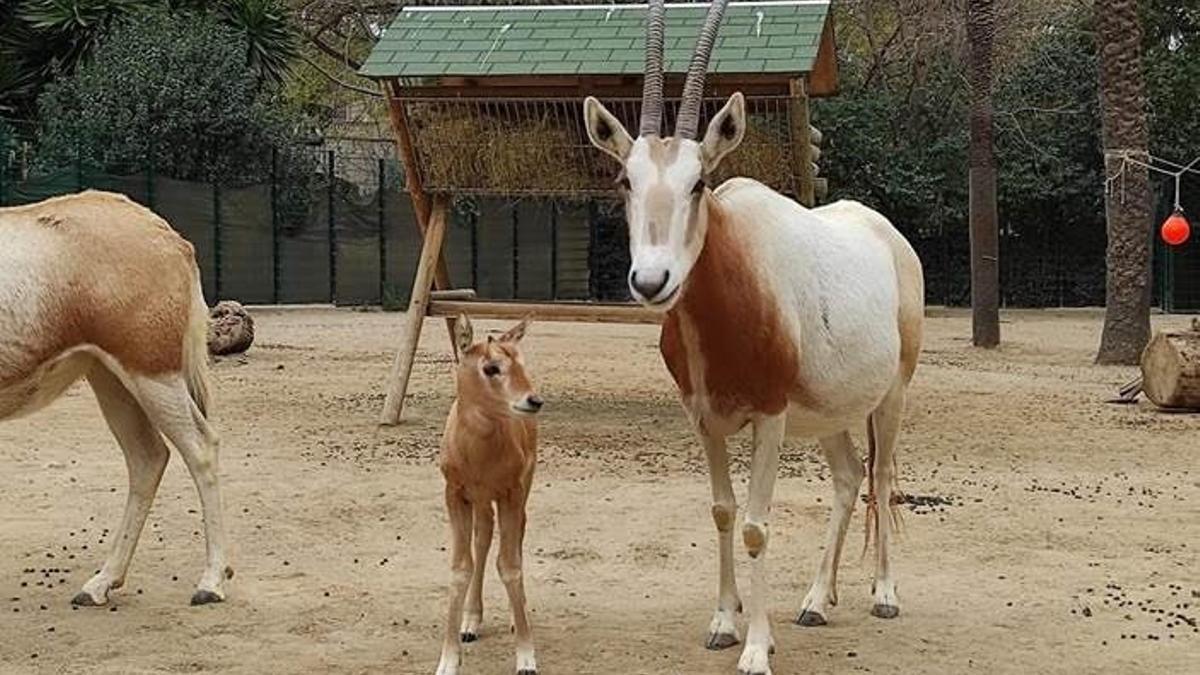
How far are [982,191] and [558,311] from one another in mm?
9947

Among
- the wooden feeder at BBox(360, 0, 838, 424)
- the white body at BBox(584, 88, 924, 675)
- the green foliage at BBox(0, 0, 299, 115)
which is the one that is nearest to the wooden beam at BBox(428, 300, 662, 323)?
the wooden feeder at BBox(360, 0, 838, 424)

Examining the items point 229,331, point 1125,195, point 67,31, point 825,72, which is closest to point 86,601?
point 825,72

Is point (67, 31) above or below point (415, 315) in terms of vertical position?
above

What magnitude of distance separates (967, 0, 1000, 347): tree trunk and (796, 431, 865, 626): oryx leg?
43.7ft

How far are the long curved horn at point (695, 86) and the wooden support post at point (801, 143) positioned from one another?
4803mm

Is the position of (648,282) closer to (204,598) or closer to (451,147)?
(204,598)

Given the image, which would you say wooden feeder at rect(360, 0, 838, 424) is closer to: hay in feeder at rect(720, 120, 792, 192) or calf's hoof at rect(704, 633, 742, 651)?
hay in feeder at rect(720, 120, 792, 192)

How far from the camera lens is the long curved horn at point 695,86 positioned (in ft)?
17.3

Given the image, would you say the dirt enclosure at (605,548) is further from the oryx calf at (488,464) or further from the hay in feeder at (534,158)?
the hay in feeder at (534,158)

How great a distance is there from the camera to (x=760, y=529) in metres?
5.32

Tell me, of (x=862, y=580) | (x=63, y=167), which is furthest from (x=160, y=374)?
(x=63, y=167)

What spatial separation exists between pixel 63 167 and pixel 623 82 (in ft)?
50.1

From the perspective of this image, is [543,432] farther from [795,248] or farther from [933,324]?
[933,324]

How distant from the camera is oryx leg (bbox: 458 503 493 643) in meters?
5.24
